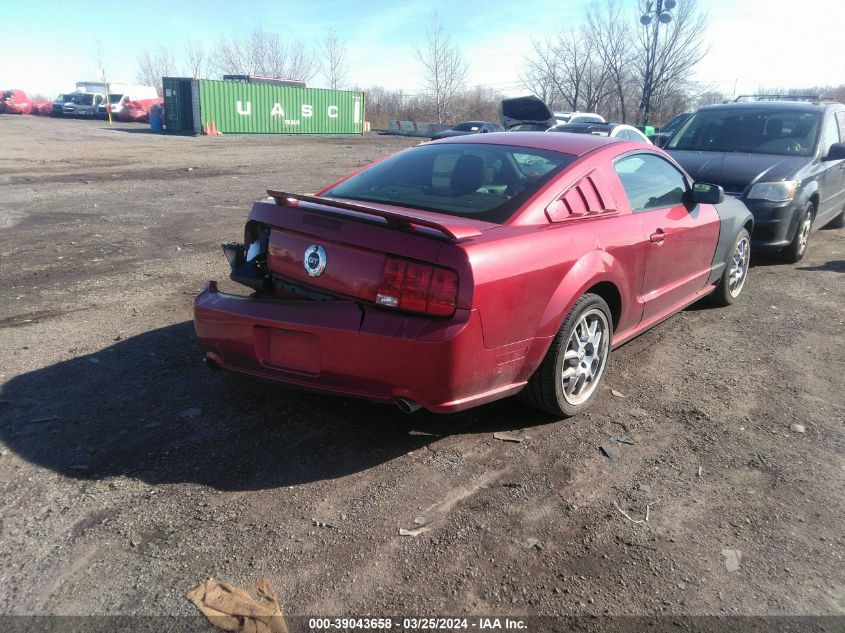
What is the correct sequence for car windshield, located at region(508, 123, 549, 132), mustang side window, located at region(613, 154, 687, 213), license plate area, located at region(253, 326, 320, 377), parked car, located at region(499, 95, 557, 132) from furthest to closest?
parked car, located at region(499, 95, 557, 132), car windshield, located at region(508, 123, 549, 132), mustang side window, located at region(613, 154, 687, 213), license plate area, located at region(253, 326, 320, 377)

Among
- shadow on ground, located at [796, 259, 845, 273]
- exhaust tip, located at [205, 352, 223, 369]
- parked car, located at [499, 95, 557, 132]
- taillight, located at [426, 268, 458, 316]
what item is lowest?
shadow on ground, located at [796, 259, 845, 273]

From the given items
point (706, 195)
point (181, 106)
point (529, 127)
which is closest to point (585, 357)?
point (706, 195)

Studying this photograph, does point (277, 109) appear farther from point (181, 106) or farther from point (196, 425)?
point (196, 425)

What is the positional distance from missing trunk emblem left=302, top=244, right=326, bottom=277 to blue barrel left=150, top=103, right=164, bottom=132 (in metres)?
38.7

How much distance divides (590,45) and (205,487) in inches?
1644

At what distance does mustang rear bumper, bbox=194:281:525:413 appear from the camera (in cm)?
294

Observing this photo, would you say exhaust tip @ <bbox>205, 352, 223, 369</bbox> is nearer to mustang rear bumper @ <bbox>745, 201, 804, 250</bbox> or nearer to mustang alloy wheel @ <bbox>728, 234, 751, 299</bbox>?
mustang alloy wheel @ <bbox>728, 234, 751, 299</bbox>

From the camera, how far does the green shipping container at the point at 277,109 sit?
38.0 m

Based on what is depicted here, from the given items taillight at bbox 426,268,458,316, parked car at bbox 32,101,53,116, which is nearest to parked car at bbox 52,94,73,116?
parked car at bbox 32,101,53,116

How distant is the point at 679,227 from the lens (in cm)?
463

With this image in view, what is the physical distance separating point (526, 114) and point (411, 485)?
1658 centimetres

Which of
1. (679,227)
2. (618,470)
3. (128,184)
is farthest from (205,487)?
(128,184)

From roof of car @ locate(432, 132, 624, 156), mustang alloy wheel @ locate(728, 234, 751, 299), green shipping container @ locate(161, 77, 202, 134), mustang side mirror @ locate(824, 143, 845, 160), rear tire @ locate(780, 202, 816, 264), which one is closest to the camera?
roof of car @ locate(432, 132, 624, 156)

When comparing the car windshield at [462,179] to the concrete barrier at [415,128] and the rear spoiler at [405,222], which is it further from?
the concrete barrier at [415,128]
